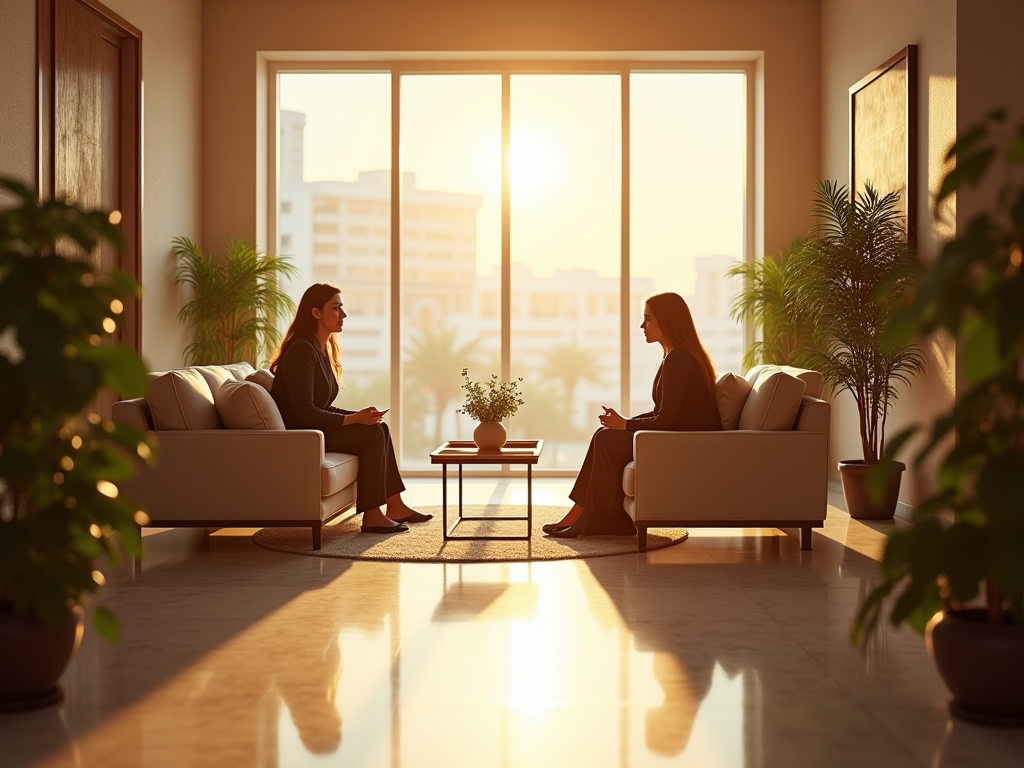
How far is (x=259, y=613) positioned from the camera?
4223 millimetres

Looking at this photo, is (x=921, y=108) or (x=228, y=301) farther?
(x=228, y=301)

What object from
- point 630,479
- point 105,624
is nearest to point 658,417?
point 630,479

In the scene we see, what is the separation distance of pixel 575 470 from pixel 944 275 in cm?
723

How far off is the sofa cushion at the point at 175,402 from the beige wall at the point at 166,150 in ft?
8.07

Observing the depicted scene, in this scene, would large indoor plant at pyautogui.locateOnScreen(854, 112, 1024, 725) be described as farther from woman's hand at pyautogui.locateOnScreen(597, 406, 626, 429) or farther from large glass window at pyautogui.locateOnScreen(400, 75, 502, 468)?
large glass window at pyautogui.locateOnScreen(400, 75, 502, 468)

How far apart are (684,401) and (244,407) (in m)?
2.28

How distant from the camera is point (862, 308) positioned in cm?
689

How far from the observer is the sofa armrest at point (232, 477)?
17.8 feet

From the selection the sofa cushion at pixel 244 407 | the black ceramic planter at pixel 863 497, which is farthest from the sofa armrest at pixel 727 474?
the sofa cushion at pixel 244 407

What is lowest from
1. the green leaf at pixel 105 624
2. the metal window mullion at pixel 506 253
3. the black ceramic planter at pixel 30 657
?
the black ceramic planter at pixel 30 657

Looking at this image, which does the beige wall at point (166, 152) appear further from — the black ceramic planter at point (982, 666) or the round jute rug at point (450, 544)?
the black ceramic planter at point (982, 666)

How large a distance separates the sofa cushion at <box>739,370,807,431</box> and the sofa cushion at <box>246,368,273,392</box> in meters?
2.81

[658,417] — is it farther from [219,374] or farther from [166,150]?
[166,150]

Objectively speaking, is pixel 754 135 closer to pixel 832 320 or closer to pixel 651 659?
pixel 832 320
